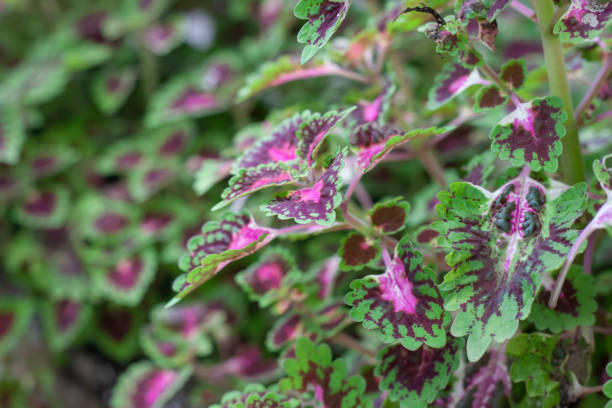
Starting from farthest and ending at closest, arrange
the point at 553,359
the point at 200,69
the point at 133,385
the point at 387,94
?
1. the point at 200,69
2. the point at 133,385
3. the point at 387,94
4. the point at 553,359

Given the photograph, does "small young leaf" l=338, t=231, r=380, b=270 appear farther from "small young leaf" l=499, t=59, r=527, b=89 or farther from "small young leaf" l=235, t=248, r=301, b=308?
"small young leaf" l=499, t=59, r=527, b=89

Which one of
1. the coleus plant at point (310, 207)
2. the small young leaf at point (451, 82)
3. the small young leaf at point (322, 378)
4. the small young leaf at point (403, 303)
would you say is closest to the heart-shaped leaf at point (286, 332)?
the coleus plant at point (310, 207)

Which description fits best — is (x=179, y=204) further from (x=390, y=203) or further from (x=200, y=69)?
(x=390, y=203)

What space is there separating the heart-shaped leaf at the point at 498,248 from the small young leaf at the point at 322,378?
0.18m

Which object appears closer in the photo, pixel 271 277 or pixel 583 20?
pixel 583 20

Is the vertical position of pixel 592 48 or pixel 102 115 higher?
pixel 592 48

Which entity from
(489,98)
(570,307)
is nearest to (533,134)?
(489,98)

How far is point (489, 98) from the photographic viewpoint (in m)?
0.72

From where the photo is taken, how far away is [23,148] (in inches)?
68.1

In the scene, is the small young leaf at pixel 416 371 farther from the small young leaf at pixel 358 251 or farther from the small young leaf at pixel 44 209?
the small young leaf at pixel 44 209

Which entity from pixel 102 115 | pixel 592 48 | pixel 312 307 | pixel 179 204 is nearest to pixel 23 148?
pixel 102 115

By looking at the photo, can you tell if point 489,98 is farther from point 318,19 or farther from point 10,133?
point 10,133

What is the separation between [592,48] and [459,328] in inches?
18.6

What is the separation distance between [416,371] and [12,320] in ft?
3.82
